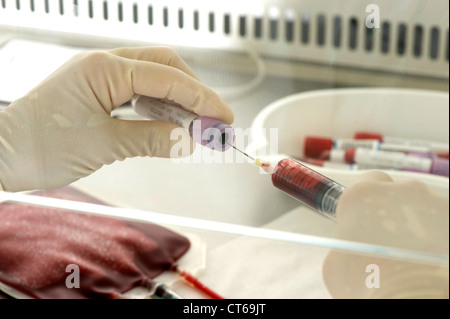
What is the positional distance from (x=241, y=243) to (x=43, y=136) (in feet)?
0.63

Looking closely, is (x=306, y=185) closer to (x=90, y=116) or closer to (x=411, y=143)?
(x=90, y=116)

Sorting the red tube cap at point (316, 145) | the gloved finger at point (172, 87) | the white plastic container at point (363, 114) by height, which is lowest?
the red tube cap at point (316, 145)

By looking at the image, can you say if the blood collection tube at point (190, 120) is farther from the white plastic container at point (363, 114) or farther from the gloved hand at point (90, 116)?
the white plastic container at point (363, 114)

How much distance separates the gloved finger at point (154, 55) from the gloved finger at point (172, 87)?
0.02 meters

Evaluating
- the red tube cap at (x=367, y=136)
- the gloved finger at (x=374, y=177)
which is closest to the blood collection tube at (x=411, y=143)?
the red tube cap at (x=367, y=136)

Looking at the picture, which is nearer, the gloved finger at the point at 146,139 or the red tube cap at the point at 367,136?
the gloved finger at the point at 146,139

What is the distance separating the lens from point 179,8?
0.65m

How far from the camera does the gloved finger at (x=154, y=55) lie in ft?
1.77

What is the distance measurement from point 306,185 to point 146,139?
0.45 ft

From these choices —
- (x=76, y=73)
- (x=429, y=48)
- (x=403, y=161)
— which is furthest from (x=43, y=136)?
(x=429, y=48)

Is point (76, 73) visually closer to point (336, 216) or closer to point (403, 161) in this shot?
point (336, 216)

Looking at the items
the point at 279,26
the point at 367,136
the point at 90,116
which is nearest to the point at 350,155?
the point at 367,136

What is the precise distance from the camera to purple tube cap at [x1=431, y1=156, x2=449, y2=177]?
26.6 inches

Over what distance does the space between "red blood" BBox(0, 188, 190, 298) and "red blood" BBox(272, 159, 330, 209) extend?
0.62 feet
